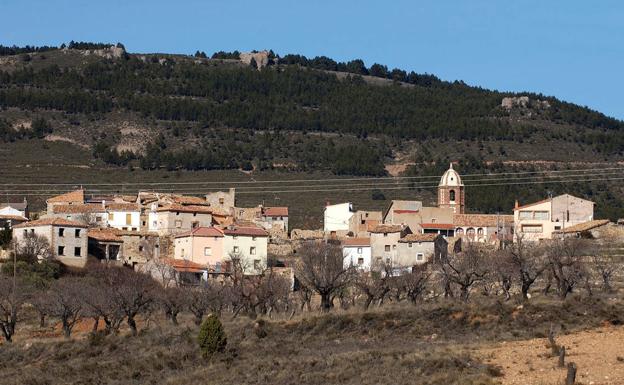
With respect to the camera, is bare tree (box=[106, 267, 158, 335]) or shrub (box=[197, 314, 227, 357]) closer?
shrub (box=[197, 314, 227, 357])

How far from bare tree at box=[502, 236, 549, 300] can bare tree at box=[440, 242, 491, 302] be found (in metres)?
1.26

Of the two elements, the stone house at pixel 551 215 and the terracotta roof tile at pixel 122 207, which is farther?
the terracotta roof tile at pixel 122 207

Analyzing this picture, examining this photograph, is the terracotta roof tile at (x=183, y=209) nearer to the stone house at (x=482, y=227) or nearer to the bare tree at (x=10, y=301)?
the stone house at (x=482, y=227)

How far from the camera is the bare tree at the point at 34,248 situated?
77.2 m

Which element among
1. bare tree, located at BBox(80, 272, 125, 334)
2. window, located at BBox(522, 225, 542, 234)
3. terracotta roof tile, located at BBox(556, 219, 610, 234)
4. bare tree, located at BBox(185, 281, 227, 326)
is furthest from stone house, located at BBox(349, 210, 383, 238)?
bare tree, located at BBox(80, 272, 125, 334)

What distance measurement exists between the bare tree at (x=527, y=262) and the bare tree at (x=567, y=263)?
23.6 inches

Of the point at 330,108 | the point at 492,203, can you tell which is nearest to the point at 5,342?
the point at 492,203

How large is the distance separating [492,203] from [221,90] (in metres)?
51.4

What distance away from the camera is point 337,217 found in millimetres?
97375

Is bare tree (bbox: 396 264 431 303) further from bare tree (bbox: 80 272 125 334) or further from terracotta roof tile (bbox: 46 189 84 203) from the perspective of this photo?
terracotta roof tile (bbox: 46 189 84 203)

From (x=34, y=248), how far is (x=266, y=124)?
228 ft

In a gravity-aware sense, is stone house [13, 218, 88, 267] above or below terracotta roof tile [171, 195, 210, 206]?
below

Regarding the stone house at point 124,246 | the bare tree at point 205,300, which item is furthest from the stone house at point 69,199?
the bare tree at point 205,300

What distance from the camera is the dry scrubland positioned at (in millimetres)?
38250
